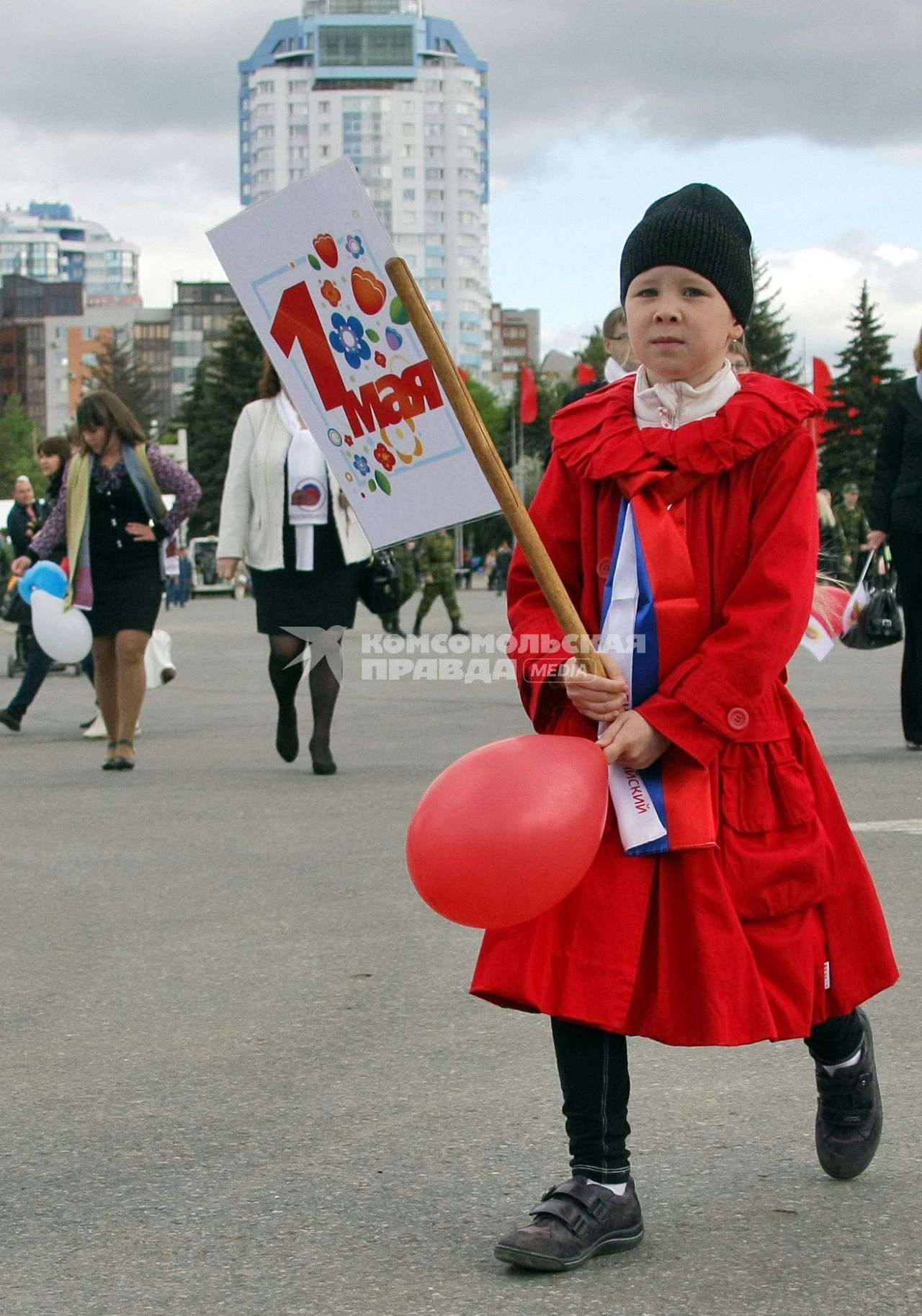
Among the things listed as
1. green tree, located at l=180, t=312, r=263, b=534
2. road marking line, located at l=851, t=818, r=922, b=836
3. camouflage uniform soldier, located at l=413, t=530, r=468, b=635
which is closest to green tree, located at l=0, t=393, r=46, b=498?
green tree, located at l=180, t=312, r=263, b=534

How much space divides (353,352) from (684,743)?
2.89ft

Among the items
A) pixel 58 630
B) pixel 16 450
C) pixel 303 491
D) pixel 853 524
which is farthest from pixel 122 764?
pixel 16 450

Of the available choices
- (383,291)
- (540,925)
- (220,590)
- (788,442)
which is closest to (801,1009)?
(540,925)

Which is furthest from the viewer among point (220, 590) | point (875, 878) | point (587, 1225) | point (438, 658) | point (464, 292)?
point (464, 292)

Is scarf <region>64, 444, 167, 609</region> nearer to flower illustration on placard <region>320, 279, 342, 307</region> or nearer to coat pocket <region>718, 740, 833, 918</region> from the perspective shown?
flower illustration on placard <region>320, 279, 342, 307</region>

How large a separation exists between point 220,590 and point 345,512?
4739cm

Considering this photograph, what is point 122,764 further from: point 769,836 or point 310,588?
point 769,836

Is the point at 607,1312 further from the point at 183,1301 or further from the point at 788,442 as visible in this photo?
the point at 788,442

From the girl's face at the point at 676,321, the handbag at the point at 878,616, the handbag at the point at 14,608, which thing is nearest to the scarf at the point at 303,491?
the handbag at the point at 878,616

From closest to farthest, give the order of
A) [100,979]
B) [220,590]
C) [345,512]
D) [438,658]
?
[100,979] < [345,512] < [438,658] < [220,590]

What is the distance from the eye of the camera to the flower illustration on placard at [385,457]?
3301mm

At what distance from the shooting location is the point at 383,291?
Result: 123 inches

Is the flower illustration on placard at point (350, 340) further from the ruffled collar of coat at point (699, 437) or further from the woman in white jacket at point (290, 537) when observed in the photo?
the woman in white jacket at point (290, 537)

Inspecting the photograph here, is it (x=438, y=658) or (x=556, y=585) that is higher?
(x=556, y=585)
